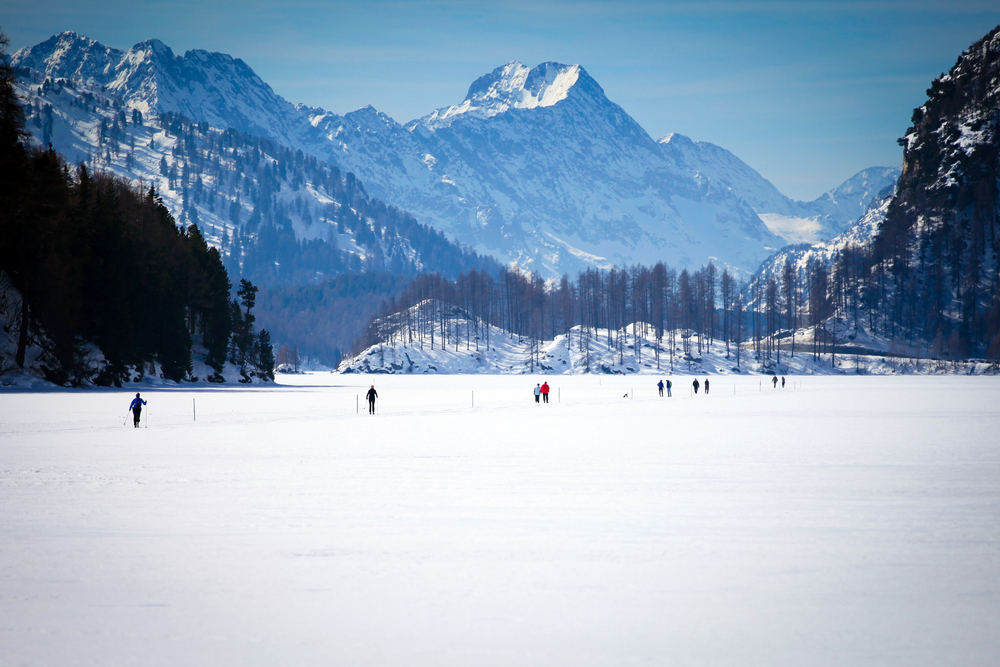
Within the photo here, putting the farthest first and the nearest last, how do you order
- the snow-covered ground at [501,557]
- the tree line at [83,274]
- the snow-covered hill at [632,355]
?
the snow-covered hill at [632,355]
the tree line at [83,274]
the snow-covered ground at [501,557]

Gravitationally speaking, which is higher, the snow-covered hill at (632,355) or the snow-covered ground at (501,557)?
the snow-covered hill at (632,355)

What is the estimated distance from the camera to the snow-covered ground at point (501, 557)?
7730 mm

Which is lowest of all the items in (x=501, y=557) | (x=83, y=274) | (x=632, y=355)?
(x=501, y=557)

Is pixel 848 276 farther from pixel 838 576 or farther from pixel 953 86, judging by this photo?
pixel 838 576

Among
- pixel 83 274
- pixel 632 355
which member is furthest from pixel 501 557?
pixel 632 355

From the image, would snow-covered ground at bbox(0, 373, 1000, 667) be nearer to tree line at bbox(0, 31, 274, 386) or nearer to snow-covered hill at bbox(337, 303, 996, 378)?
tree line at bbox(0, 31, 274, 386)

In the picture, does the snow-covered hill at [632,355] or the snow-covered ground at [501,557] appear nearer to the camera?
the snow-covered ground at [501,557]

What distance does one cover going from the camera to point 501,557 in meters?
10.8

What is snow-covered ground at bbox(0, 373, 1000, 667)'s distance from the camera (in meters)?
7.73

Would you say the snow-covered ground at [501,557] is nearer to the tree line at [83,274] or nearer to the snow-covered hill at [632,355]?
the tree line at [83,274]

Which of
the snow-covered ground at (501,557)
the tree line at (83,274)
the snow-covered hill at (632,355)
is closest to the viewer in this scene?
the snow-covered ground at (501,557)

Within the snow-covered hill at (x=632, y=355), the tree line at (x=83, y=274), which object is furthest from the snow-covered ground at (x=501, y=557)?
the snow-covered hill at (x=632, y=355)

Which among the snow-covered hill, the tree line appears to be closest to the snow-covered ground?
the tree line

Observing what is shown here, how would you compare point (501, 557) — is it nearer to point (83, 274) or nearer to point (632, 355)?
point (83, 274)
